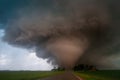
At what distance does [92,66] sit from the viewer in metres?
155

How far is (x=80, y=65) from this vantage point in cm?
15838

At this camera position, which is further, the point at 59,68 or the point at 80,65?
the point at 80,65

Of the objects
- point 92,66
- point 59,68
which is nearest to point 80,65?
point 92,66

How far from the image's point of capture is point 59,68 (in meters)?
147

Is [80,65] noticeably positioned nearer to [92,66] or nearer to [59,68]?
[92,66]

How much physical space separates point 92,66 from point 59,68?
2482 cm

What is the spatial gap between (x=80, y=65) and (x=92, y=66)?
346 inches

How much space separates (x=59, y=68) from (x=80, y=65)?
18847mm
